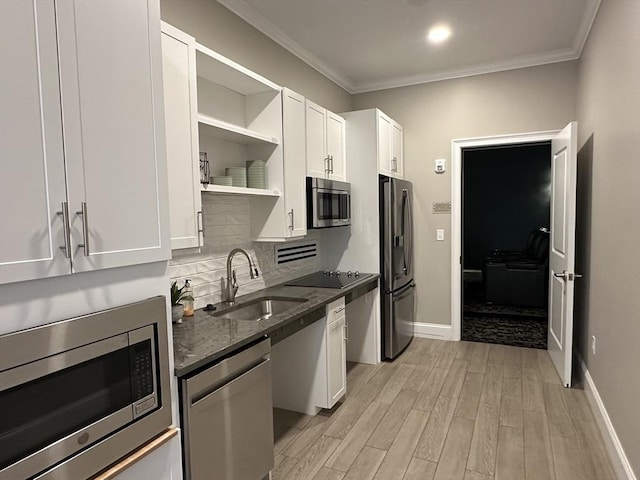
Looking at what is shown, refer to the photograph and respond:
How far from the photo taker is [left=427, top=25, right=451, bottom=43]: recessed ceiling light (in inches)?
136

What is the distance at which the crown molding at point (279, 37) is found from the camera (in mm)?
2949

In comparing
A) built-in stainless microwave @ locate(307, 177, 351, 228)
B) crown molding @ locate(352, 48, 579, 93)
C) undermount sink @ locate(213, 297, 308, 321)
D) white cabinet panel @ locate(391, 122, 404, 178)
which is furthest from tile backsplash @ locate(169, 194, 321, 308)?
crown molding @ locate(352, 48, 579, 93)

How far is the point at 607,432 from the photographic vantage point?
2564mm

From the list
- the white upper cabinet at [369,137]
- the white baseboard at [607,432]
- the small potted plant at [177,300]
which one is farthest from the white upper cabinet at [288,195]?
the white baseboard at [607,432]

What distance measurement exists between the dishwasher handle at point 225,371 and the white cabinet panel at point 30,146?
0.71m

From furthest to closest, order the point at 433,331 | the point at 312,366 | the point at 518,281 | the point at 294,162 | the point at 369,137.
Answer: the point at 518,281, the point at 433,331, the point at 369,137, the point at 294,162, the point at 312,366

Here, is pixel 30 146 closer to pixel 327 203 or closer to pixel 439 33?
pixel 327 203

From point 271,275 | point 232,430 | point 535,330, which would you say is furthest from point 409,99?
point 232,430

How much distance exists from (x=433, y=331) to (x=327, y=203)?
2.19 metres

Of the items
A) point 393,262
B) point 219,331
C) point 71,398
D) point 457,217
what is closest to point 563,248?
point 457,217

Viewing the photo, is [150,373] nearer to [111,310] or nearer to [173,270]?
[111,310]

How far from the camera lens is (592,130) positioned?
329 centimetres

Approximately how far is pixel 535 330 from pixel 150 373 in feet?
A: 15.9

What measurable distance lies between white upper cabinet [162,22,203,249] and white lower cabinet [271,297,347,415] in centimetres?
116
